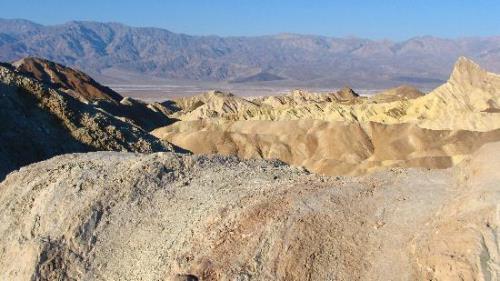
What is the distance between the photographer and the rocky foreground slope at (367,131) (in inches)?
1678

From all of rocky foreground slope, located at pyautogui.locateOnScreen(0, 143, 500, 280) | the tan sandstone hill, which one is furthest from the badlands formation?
the tan sandstone hill

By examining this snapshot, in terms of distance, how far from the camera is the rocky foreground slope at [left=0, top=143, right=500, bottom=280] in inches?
398

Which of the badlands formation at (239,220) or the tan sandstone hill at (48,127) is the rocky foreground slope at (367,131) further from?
the badlands formation at (239,220)

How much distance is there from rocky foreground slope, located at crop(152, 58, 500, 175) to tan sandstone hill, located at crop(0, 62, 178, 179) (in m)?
17.3

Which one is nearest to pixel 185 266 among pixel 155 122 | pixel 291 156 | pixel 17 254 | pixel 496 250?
pixel 17 254

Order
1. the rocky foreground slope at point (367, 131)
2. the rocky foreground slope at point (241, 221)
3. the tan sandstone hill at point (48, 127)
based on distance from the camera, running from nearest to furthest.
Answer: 1. the rocky foreground slope at point (241, 221)
2. the tan sandstone hill at point (48, 127)
3. the rocky foreground slope at point (367, 131)

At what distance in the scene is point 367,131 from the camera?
4806cm

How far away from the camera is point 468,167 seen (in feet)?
39.5

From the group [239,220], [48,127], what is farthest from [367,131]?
[239,220]

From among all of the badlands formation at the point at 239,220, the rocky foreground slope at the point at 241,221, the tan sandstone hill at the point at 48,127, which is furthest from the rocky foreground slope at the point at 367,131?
the rocky foreground slope at the point at 241,221

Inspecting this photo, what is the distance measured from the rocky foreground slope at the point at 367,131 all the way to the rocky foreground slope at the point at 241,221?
87.8ft

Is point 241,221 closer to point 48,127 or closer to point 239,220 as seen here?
point 239,220

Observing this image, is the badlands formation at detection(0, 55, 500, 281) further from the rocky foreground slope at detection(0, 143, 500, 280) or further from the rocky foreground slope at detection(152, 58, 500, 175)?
the rocky foreground slope at detection(152, 58, 500, 175)

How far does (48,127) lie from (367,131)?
1083 inches
